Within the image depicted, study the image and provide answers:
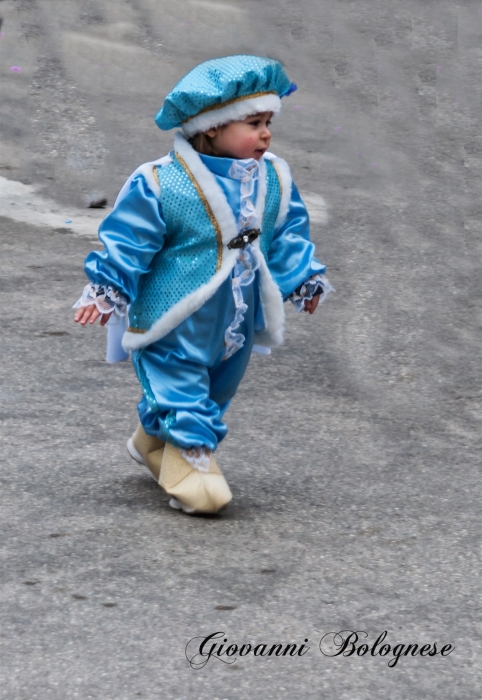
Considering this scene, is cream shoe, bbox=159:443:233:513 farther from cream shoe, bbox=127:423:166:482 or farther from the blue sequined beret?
the blue sequined beret

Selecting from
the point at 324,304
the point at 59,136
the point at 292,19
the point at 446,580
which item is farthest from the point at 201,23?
the point at 446,580

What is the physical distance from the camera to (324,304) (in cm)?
610

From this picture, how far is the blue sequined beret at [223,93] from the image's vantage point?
3.53 m

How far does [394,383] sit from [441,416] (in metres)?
0.40

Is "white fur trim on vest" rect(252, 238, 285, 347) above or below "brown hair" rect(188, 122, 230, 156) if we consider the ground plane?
below

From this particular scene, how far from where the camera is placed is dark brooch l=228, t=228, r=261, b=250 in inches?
144

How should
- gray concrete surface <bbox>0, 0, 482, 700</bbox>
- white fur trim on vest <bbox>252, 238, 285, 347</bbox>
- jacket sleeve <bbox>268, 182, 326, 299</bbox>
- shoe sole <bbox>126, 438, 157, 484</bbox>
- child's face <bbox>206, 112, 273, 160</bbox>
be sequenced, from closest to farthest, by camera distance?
gray concrete surface <bbox>0, 0, 482, 700</bbox>
child's face <bbox>206, 112, 273, 160</bbox>
white fur trim on vest <bbox>252, 238, 285, 347</bbox>
jacket sleeve <bbox>268, 182, 326, 299</bbox>
shoe sole <bbox>126, 438, 157, 484</bbox>

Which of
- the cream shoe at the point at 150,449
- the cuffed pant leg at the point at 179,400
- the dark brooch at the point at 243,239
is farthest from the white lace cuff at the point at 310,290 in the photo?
the cream shoe at the point at 150,449

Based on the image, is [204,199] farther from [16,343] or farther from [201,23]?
[201,23]

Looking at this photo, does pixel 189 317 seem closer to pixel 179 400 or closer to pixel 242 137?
pixel 179 400

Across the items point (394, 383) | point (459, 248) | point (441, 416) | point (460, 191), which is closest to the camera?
point (441, 416)

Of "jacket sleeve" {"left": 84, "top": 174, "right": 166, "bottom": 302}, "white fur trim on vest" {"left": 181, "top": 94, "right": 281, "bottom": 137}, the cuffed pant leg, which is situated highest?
"white fur trim on vest" {"left": 181, "top": 94, "right": 281, "bottom": 137}

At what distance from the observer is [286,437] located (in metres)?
4.55

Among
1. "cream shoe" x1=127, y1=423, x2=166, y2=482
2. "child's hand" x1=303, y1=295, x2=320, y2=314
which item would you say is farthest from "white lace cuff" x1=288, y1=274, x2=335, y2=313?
"cream shoe" x1=127, y1=423, x2=166, y2=482
